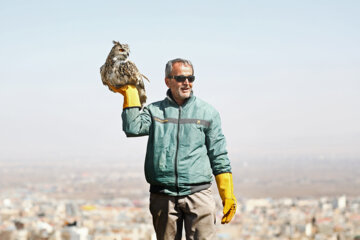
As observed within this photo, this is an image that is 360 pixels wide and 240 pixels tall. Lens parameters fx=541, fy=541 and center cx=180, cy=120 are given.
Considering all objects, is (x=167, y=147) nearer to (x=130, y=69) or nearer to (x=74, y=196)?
(x=130, y=69)

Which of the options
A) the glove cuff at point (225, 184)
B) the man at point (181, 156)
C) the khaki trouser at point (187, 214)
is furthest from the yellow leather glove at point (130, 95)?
the glove cuff at point (225, 184)

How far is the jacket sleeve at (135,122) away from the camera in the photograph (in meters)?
3.50

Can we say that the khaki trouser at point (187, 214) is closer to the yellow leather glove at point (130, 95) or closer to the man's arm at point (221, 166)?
the man's arm at point (221, 166)

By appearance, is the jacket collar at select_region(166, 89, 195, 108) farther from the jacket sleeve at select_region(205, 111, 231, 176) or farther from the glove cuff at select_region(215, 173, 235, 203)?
the glove cuff at select_region(215, 173, 235, 203)

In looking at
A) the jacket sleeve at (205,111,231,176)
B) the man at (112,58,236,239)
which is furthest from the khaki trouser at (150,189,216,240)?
the jacket sleeve at (205,111,231,176)

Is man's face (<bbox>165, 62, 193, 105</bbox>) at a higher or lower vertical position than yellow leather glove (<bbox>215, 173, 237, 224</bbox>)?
higher

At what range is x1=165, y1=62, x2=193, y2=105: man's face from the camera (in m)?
3.61

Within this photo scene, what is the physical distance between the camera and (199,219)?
3.53 meters

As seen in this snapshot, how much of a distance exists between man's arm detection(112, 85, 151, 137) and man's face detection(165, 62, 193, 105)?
0.23 metres

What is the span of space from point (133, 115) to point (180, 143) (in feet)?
1.18

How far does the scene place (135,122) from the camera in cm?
351

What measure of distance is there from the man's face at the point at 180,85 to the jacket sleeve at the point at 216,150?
25cm

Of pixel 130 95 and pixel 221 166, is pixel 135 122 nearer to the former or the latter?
pixel 130 95

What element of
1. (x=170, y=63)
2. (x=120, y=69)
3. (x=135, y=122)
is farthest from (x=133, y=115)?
(x=170, y=63)
